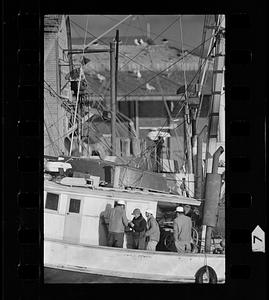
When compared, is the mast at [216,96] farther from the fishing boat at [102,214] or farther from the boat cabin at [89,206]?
the boat cabin at [89,206]

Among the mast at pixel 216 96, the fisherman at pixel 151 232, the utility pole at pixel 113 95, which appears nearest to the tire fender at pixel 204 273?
the fisherman at pixel 151 232

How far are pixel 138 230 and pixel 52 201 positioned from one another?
0.29 meters

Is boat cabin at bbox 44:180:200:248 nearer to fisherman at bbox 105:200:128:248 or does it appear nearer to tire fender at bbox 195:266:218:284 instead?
fisherman at bbox 105:200:128:248

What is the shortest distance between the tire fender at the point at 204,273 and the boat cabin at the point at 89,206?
0.69 feet

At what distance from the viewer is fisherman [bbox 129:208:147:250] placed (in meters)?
4.16

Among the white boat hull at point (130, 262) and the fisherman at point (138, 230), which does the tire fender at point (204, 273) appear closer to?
the white boat hull at point (130, 262)

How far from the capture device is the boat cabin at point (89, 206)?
4148mm

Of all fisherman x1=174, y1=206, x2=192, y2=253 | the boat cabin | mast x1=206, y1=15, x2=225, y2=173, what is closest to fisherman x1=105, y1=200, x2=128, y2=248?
the boat cabin

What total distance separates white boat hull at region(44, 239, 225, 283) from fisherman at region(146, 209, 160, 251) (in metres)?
0.03

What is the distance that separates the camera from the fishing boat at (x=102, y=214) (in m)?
4.13

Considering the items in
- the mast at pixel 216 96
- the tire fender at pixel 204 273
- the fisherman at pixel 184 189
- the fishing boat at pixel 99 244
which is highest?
the mast at pixel 216 96

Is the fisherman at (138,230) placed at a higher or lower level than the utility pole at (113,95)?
lower
